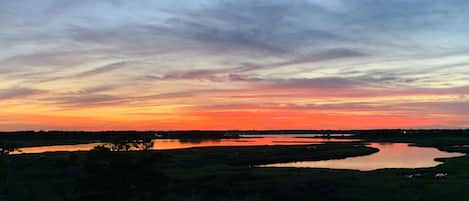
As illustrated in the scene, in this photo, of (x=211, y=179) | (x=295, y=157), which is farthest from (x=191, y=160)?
(x=211, y=179)

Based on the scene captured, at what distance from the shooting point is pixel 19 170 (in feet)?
174

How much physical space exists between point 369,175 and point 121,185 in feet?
88.8

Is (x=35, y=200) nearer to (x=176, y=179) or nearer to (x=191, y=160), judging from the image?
(x=176, y=179)

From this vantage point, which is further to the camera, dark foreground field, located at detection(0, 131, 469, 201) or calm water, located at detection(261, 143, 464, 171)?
calm water, located at detection(261, 143, 464, 171)

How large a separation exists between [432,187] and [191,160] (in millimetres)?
35815

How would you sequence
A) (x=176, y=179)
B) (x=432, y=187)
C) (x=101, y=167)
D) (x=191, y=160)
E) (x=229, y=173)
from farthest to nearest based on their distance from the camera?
(x=191, y=160)
(x=229, y=173)
(x=176, y=179)
(x=432, y=187)
(x=101, y=167)

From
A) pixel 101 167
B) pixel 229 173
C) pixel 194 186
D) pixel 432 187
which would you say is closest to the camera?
pixel 101 167

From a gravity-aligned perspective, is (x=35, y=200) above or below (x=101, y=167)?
below

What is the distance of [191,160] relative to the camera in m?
68.9

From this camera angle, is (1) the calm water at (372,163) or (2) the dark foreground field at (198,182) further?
(1) the calm water at (372,163)

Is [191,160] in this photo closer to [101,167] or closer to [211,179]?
[211,179]

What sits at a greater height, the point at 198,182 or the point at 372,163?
the point at 372,163

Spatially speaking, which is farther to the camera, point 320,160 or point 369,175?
point 320,160

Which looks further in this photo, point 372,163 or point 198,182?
point 372,163
